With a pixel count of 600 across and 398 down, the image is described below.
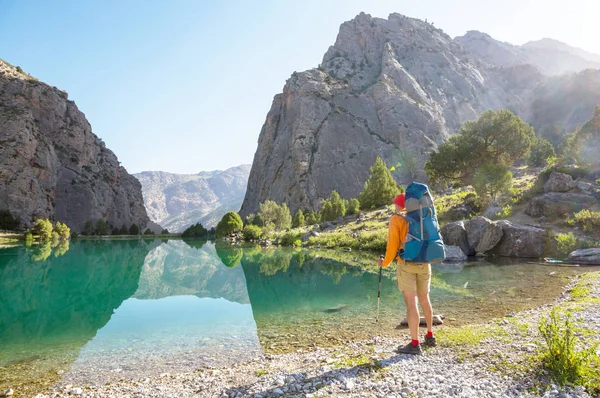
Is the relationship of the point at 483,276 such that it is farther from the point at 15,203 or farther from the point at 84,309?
the point at 15,203

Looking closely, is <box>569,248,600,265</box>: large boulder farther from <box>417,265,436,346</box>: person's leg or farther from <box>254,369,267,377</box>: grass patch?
<box>254,369,267,377</box>: grass patch

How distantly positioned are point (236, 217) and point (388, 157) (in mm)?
65214

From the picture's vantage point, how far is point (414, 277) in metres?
7.77

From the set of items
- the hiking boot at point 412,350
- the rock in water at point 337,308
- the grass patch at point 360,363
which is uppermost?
the hiking boot at point 412,350

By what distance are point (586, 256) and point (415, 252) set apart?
23973mm

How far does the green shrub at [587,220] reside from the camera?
2752cm

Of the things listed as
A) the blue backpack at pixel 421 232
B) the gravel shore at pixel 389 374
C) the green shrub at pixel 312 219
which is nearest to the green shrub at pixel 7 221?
the green shrub at pixel 312 219

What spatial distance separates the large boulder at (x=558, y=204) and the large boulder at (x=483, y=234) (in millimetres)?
5479

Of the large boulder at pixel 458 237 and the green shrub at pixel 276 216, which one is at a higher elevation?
the green shrub at pixel 276 216

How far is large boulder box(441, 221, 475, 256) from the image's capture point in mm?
32938

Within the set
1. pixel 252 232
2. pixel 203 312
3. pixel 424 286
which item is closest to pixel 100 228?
pixel 252 232

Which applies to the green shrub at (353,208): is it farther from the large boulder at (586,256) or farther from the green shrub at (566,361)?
the green shrub at (566,361)

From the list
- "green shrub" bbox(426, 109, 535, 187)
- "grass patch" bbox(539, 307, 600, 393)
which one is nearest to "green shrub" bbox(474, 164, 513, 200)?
"green shrub" bbox(426, 109, 535, 187)

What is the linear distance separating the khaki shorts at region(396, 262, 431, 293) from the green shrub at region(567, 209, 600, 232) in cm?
2898
